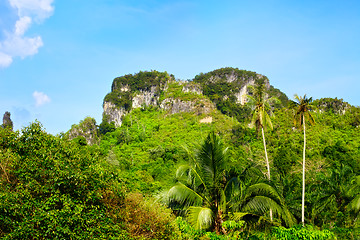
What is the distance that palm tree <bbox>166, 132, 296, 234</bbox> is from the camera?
9711mm

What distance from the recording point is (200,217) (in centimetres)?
919

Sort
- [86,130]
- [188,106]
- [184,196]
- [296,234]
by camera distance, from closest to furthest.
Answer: [296,234], [184,196], [86,130], [188,106]

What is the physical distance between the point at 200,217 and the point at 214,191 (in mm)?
1303

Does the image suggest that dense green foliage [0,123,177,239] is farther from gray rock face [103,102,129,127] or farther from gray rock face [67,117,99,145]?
gray rock face [103,102,129,127]

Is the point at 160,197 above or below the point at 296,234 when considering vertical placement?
above

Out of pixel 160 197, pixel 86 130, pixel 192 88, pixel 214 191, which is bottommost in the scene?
pixel 160 197

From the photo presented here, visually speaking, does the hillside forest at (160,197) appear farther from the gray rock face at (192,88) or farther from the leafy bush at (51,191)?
the gray rock face at (192,88)

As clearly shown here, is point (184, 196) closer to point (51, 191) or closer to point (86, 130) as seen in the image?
point (51, 191)

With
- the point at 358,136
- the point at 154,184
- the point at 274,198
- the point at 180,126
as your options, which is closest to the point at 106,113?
the point at 180,126

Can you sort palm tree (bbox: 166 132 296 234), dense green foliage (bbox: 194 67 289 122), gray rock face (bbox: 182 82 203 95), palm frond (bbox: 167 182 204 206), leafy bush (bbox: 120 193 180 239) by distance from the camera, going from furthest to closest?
1. gray rock face (bbox: 182 82 203 95)
2. dense green foliage (bbox: 194 67 289 122)
3. palm frond (bbox: 167 182 204 206)
4. palm tree (bbox: 166 132 296 234)
5. leafy bush (bbox: 120 193 180 239)

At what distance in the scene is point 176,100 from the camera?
10719cm

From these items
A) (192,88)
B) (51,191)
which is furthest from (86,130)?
(51,191)

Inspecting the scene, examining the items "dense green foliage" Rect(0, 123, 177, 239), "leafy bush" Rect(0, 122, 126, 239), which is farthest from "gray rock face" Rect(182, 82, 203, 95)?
"leafy bush" Rect(0, 122, 126, 239)

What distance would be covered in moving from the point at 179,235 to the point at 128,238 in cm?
166
